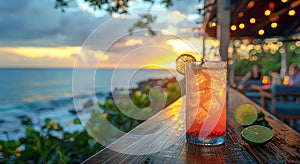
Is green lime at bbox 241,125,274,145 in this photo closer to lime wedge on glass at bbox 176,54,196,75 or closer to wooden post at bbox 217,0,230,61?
lime wedge on glass at bbox 176,54,196,75

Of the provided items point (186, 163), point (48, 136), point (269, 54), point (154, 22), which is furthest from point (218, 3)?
point (269, 54)

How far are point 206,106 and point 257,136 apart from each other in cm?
18

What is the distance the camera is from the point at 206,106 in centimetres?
76

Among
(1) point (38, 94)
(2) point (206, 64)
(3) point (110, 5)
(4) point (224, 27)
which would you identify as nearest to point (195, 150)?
(2) point (206, 64)

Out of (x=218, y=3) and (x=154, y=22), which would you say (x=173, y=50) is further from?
(x=218, y=3)

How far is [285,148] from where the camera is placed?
742 mm

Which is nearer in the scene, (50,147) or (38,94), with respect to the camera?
(50,147)

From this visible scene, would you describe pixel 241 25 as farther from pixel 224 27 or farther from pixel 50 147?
pixel 50 147

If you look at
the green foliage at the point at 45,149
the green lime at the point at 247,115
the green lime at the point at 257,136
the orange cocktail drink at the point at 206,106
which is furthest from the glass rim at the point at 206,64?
the green foliage at the point at 45,149

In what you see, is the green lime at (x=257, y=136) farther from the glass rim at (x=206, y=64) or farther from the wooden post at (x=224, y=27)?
the wooden post at (x=224, y=27)

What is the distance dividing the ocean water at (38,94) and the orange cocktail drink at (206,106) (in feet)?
1.25

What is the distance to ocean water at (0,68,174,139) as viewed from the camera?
55.7 inches

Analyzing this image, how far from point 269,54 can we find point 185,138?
18.9m

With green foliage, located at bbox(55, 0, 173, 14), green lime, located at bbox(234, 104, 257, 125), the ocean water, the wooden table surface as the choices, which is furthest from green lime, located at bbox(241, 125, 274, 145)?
green foliage, located at bbox(55, 0, 173, 14)
